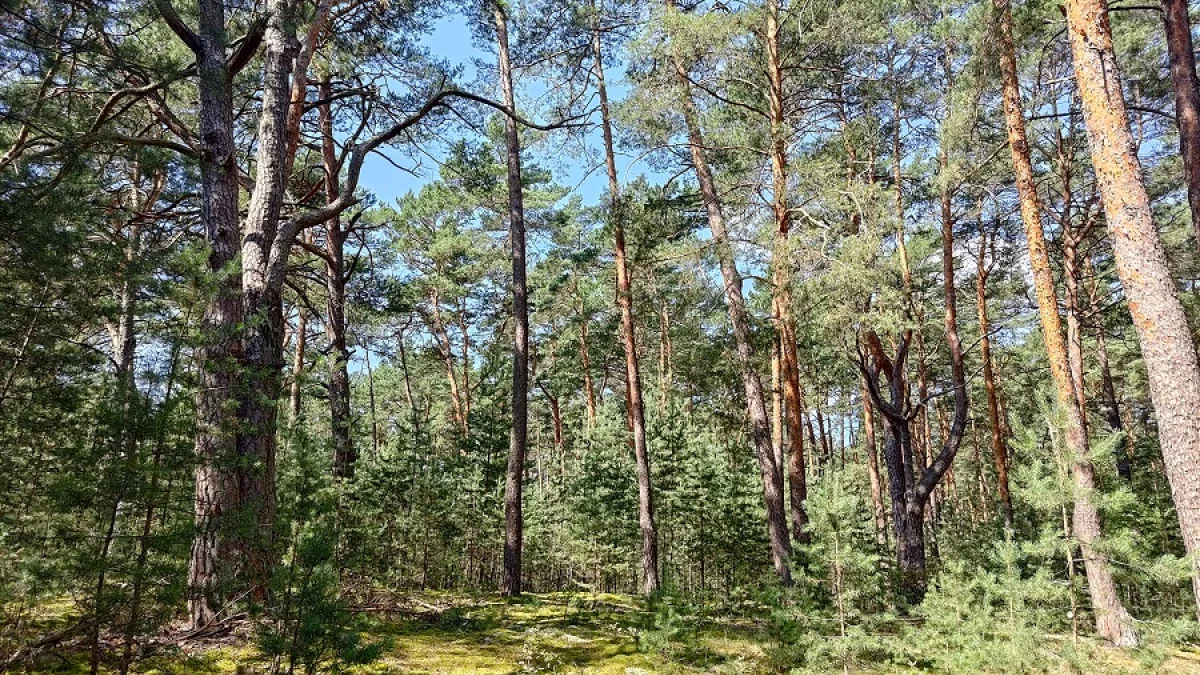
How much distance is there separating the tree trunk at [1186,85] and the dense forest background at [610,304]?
1.5 inches

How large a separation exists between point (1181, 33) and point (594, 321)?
18198 millimetres

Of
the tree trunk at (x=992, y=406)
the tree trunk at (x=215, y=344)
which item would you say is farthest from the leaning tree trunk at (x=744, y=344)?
the tree trunk at (x=992, y=406)

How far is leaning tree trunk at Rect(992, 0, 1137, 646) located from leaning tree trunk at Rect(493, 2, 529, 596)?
686 cm

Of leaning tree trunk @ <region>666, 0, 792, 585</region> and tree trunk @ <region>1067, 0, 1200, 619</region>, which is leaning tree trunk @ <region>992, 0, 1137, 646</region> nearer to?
tree trunk @ <region>1067, 0, 1200, 619</region>

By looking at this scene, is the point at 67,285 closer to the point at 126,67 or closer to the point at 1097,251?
the point at 126,67

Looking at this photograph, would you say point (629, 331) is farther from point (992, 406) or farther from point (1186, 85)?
point (992, 406)

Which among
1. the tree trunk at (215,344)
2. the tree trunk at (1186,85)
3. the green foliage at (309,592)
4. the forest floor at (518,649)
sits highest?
the tree trunk at (1186,85)

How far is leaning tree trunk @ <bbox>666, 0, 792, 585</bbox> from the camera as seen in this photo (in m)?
8.77

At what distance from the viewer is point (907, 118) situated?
39.8 ft

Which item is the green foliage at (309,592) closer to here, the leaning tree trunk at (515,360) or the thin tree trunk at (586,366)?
the leaning tree trunk at (515,360)

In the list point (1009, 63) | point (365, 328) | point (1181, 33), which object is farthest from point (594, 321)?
point (1181, 33)

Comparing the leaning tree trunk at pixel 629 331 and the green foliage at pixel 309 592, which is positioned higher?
the leaning tree trunk at pixel 629 331

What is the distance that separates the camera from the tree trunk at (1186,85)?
21.1 ft

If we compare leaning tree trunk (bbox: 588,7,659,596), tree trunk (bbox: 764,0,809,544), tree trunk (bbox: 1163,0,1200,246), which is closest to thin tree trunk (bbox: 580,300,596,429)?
leaning tree trunk (bbox: 588,7,659,596)
